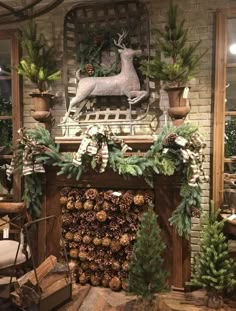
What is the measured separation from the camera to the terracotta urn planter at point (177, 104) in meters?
2.98

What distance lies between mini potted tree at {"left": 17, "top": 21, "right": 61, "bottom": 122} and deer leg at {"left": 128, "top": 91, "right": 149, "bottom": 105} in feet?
2.32

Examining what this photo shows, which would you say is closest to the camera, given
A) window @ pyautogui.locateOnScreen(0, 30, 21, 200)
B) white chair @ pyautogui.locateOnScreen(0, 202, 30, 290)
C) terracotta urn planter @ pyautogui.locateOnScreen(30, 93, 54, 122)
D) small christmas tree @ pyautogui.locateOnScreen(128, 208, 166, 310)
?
small christmas tree @ pyautogui.locateOnScreen(128, 208, 166, 310)

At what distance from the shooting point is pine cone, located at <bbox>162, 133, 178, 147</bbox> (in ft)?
9.32

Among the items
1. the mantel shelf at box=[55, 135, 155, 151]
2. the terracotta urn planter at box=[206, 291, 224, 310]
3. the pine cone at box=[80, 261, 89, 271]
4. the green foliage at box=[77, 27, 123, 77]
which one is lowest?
the terracotta urn planter at box=[206, 291, 224, 310]

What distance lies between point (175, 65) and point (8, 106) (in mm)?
1830

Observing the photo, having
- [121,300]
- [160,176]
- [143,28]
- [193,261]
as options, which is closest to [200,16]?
[143,28]

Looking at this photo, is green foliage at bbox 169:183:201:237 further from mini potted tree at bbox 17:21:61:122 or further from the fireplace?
mini potted tree at bbox 17:21:61:122

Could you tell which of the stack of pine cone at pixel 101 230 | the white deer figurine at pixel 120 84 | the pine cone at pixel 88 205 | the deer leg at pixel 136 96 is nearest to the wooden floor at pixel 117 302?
the stack of pine cone at pixel 101 230

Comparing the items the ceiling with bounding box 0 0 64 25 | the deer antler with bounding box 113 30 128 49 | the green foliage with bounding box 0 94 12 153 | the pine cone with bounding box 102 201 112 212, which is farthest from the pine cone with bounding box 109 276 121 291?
the ceiling with bounding box 0 0 64 25

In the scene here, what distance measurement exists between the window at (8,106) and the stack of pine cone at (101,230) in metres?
0.75

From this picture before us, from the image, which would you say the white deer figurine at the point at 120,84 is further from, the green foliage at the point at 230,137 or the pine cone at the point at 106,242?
the pine cone at the point at 106,242

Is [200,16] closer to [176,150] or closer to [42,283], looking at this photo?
[176,150]

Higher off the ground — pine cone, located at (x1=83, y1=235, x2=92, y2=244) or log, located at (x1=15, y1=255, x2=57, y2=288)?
pine cone, located at (x1=83, y1=235, x2=92, y2=244)

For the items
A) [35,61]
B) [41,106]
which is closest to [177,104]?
[41,106]
